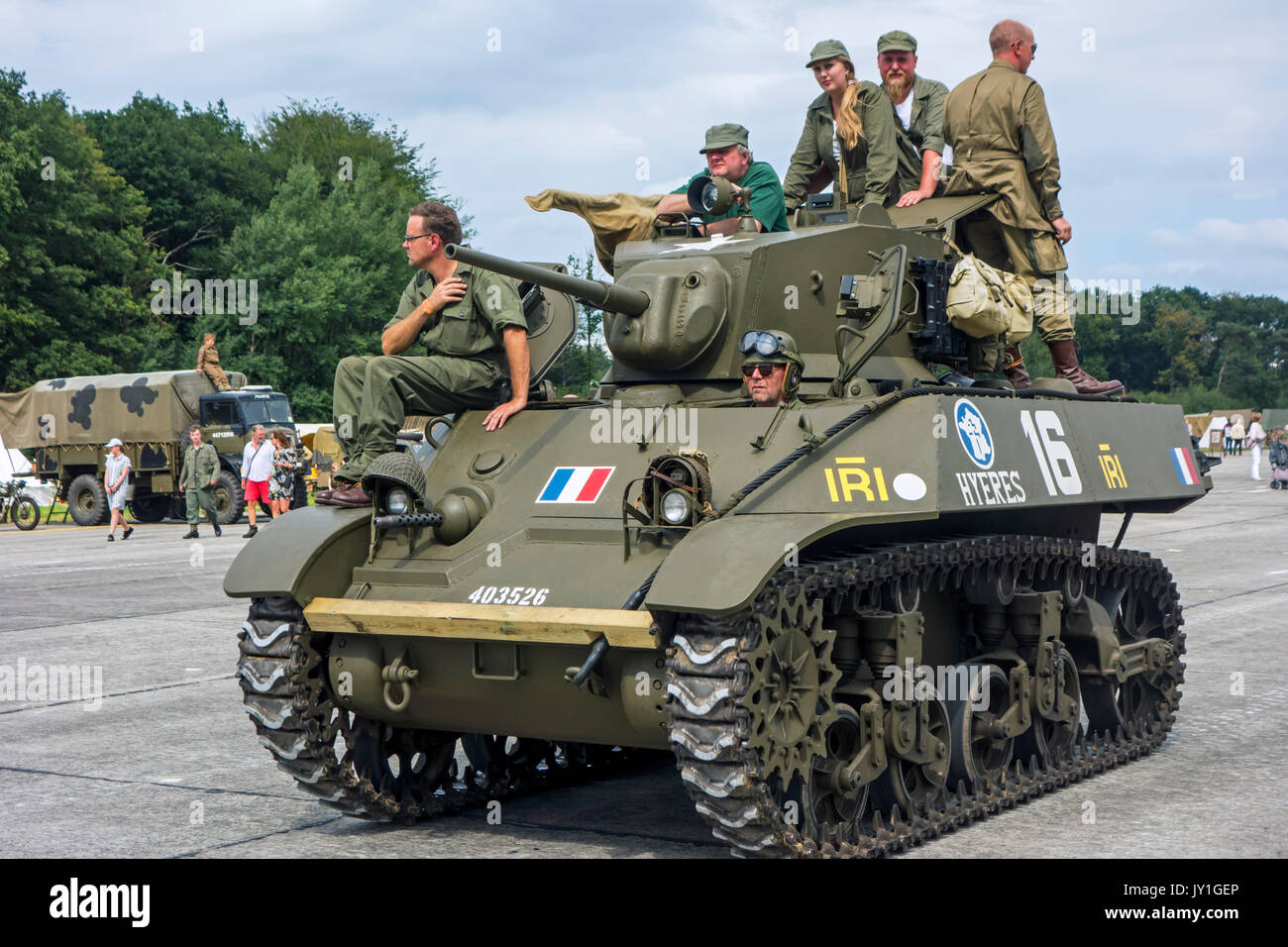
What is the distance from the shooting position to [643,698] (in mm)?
6367

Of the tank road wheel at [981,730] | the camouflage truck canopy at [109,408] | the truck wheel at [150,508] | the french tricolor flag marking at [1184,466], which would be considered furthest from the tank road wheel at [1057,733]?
the truck wheel at [150,508]

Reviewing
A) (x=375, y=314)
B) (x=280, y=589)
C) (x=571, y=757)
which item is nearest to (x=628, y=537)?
(x=280, y=589)

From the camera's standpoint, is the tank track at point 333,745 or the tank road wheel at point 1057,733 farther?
the tank road wheel at point 1057,733

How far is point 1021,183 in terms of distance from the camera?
1011 cm

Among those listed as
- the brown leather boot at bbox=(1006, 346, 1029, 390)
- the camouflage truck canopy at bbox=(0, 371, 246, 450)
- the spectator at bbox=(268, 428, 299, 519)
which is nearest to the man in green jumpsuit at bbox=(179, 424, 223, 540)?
the spectator at bbox=(268, 428, 299, 519)

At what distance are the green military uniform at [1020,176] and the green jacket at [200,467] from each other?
19280 millimetres

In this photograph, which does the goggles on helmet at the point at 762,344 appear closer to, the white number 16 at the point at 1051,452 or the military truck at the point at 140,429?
the white number 16 at the point at 1051,452

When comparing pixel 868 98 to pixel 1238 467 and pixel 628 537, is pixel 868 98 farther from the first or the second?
pixel 1238 467

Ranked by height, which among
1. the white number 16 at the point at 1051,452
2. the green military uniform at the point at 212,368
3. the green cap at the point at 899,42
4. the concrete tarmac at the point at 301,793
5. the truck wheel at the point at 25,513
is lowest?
the concrete tarmac at the point at 301,793

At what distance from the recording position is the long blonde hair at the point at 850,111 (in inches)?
411

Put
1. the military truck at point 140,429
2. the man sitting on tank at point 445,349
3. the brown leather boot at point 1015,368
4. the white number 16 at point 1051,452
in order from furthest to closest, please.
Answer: the military truck at point 140,429 < the brown leather boot at point 1015,368 < the white number 16 at point 1051,452 < the man sitting on tank at point 445,349

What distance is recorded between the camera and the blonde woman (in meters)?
10.4

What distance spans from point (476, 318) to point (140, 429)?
25.9m

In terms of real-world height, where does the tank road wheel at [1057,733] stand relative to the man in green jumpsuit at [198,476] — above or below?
below
